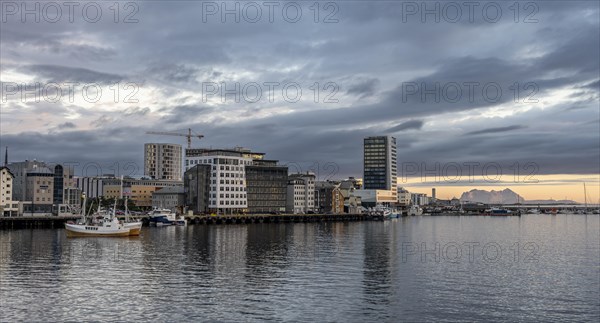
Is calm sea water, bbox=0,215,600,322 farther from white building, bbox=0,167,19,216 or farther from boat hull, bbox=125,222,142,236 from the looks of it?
white building, bbox=0,167,19,216

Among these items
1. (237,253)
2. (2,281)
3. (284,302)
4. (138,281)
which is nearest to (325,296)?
(284,302)

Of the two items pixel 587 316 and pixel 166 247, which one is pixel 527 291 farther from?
pixel 166 247

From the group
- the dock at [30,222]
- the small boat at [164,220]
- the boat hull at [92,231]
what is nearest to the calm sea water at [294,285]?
the boat hull at [92,231]

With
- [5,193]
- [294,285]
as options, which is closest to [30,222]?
[5,193]

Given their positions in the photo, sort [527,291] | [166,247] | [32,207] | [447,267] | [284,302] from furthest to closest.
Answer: [32,207] → [166,247] → [447,267] → [527,291] → [284,302]

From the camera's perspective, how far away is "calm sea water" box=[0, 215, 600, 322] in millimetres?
43156

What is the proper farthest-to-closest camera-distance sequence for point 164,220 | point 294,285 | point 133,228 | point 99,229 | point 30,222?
point 164,220
point 30,222
point 133,228
point 99,229
point 294,285

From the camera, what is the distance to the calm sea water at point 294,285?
142 feet

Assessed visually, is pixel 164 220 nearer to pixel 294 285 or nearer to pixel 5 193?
pixel 5 193

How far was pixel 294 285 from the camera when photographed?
54125 millimetres

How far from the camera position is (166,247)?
9150cm

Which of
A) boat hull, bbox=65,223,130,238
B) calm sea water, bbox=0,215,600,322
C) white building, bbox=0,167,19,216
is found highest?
white building, bbox=0,167,19,216

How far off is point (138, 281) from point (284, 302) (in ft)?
54.3

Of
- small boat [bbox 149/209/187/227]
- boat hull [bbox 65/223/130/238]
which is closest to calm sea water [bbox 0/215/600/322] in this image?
boat hull [bbox 65/223/130/238]
